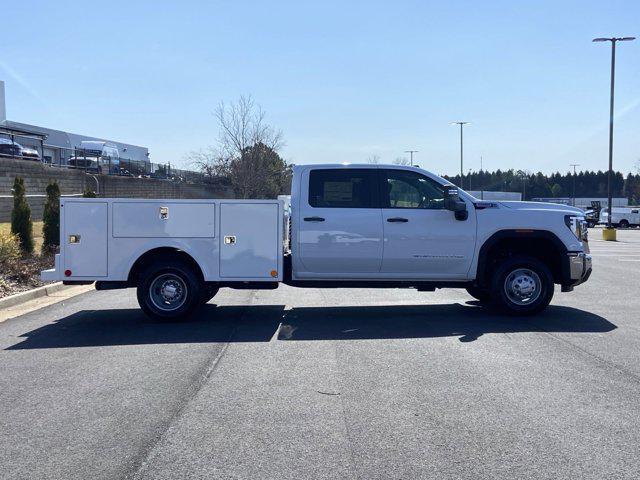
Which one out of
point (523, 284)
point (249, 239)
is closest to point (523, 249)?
point (523, 284)

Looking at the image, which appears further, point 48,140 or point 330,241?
point 48,140

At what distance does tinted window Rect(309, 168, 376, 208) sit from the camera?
991 cm

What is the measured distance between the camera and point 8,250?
13.9 m

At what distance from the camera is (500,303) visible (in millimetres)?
9938

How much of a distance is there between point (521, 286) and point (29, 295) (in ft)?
27.5

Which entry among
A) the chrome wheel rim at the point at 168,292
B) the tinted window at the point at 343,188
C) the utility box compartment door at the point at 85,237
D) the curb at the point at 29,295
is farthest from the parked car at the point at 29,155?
the tinted window at the point at 343,188

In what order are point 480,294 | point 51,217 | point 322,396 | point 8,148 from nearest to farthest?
point 322,396, point 480,294, point 51,217, point 8,148

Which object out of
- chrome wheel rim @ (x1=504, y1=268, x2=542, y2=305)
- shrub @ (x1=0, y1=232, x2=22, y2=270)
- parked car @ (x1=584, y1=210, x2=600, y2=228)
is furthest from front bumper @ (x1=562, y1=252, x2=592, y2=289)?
parked car @ (x1=584, y1=210, x2=600, y2=228)

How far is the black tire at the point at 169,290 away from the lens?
31.5 ft

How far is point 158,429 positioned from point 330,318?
513 centimetres

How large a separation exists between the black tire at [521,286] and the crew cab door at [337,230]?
71.3 inches

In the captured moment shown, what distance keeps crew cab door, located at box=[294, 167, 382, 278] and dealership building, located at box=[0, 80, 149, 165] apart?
925 inches

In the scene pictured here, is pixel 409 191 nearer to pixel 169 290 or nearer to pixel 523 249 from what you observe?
pixel 523 249

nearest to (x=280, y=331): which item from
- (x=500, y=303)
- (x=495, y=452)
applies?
(x=500, y=303)
